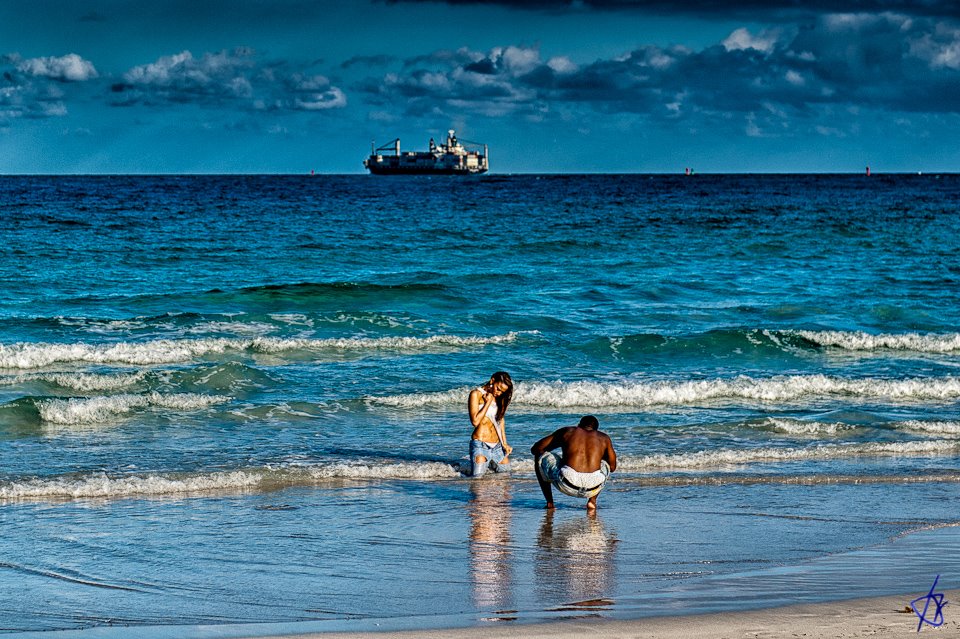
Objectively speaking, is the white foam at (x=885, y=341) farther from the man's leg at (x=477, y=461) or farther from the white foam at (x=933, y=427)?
the man's leg at (x=477, y=461)

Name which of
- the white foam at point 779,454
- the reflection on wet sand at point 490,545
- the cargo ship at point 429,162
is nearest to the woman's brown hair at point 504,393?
the reflection on wet sand at point 490,545

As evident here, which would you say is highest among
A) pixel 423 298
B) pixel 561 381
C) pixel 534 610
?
pixel 423 298

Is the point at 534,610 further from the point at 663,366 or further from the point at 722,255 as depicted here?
the point at 722,255

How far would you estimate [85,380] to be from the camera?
659 inches


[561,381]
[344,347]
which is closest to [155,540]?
[561,381]

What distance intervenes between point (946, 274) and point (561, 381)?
18.5 m

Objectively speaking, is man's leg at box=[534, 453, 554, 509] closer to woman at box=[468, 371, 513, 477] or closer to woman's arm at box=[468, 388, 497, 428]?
woman at box=[468, 371, 513, 477]

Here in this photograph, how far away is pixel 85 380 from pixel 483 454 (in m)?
7.92

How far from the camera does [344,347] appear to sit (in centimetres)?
2000

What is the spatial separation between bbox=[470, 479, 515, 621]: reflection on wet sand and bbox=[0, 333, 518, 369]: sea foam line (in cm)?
882

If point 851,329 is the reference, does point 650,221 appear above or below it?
above

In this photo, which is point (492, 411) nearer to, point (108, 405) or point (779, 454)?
point (779, 454)

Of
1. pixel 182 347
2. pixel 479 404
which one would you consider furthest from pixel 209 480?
pixel 182 347

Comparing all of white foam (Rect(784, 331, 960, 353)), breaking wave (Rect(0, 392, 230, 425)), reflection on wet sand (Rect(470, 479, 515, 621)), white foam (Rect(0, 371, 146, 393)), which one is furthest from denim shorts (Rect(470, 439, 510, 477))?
white foam (Rect(784, 331, 960, 353))
